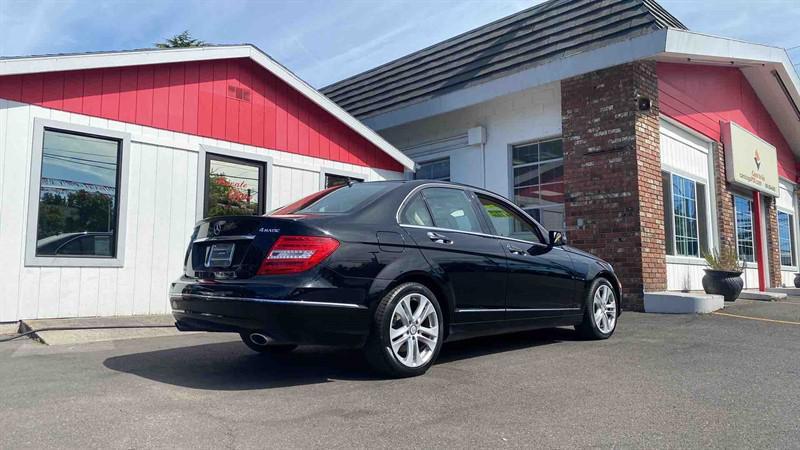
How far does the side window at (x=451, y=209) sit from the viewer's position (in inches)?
191

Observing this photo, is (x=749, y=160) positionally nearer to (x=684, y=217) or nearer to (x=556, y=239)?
(x=684, y=217)

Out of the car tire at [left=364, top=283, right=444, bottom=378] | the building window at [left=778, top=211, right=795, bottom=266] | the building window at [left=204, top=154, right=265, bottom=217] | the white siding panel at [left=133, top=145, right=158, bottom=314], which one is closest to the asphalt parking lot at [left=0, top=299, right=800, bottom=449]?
the car tire at [left=364, top=283, right=444, bottom=378]

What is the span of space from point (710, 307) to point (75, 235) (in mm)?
8748

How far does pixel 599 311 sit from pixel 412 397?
3.15m

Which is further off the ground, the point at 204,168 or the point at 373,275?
the point at 204,168

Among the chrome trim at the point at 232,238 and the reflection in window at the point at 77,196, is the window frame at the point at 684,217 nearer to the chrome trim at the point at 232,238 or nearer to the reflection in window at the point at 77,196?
the chrome trim at the point at 232,238

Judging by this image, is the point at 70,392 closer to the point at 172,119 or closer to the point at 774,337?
the point at 172,119

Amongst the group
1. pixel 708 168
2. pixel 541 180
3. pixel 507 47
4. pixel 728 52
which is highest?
pixel 507 47

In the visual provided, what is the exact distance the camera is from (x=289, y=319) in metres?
3.76

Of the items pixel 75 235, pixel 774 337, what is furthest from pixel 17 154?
pixel 774 337

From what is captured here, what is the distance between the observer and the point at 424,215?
4719 millimetres

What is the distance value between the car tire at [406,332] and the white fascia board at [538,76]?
6368mm

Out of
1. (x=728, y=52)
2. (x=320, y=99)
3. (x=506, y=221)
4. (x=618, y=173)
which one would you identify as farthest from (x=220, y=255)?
(x=728, y=52)

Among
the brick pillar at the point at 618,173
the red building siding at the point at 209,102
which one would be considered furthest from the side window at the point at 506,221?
the red building siding at the point at 209,102
